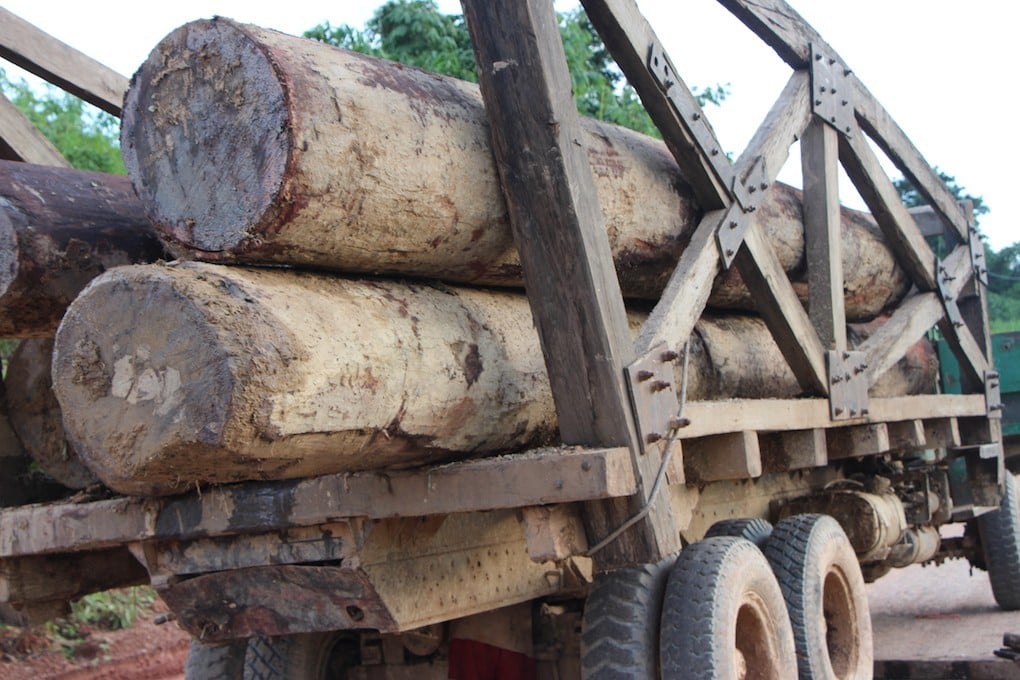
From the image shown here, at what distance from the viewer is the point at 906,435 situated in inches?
258

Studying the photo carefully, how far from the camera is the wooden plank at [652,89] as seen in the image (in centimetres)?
423

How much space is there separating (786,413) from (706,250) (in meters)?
0.84

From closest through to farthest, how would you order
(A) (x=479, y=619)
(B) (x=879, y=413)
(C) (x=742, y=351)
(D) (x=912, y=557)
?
(A) (x=479, y=619) → (C) (x=742, y=351) → (B) (x=879, y=413) → (D) (x=912, y=557)

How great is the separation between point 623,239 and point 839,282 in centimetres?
159

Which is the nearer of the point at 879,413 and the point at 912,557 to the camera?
the point at 879,413

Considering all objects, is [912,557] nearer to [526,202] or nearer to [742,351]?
[742,351]

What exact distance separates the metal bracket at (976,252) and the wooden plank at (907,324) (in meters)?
0.06

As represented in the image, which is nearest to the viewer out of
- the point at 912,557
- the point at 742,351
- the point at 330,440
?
the point at 330,440

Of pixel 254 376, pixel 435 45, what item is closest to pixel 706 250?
pixel 254 376

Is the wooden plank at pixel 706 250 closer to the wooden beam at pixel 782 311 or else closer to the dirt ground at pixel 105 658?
the wooden beam at pixel 782 311

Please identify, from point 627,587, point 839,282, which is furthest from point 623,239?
point 839,282

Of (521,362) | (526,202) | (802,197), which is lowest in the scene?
(521,362)

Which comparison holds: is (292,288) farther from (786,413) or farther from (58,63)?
(58,63)

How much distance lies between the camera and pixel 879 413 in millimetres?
6016
